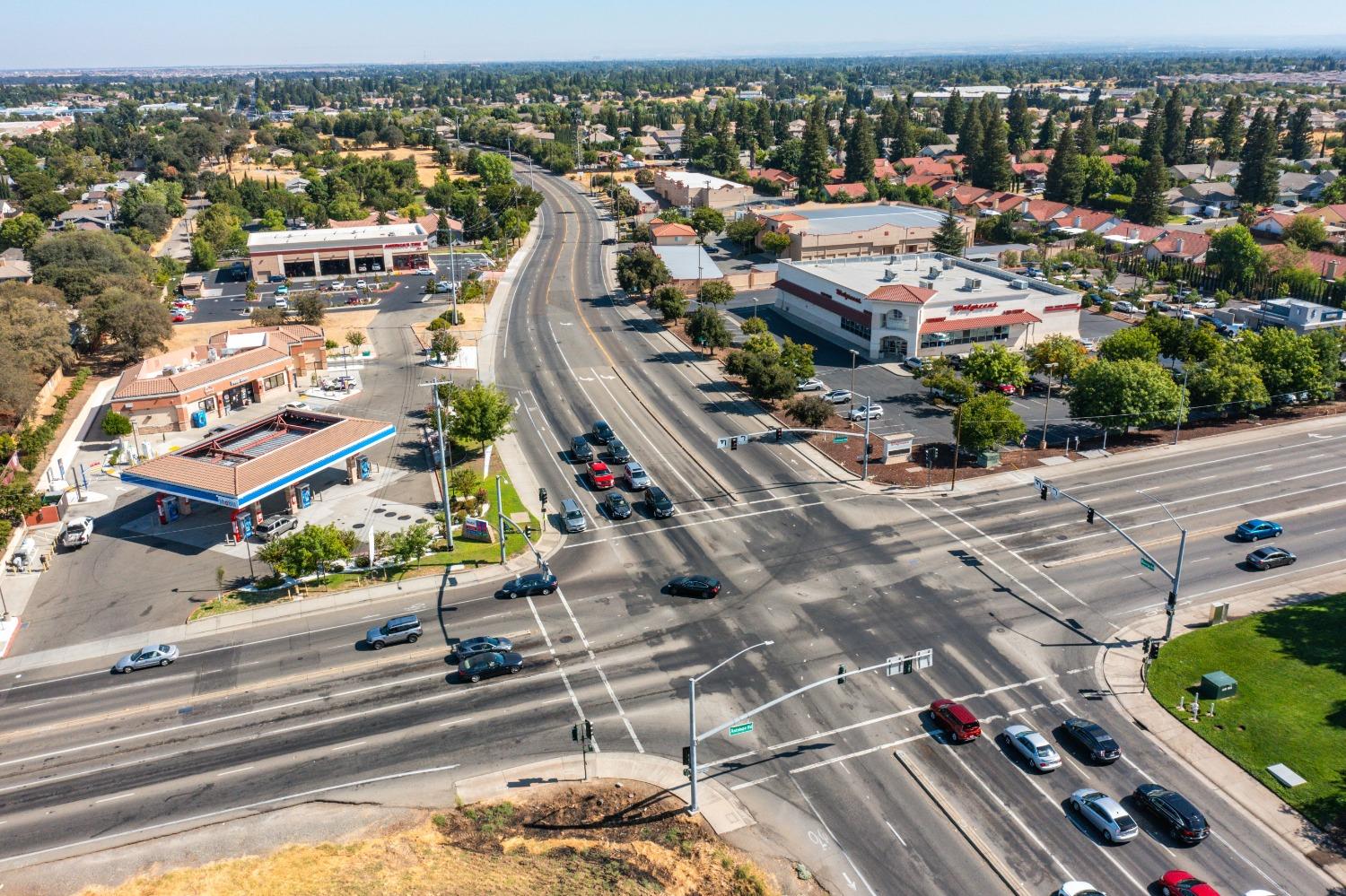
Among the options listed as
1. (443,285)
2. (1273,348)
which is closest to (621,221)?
(443,285)

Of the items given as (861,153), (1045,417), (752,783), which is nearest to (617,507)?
(752,783)

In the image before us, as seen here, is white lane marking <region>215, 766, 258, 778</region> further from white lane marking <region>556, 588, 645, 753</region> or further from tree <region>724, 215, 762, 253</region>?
tree <region>724, 215, 762, 253</region>

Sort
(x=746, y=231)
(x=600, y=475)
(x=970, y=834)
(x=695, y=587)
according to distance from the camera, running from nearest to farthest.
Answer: (x=970, y=834), (x=695, y=587), (x=600, y=475), (x=746, y=231)

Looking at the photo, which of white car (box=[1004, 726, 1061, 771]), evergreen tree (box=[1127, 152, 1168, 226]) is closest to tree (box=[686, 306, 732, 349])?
white car (box=[1004, 726, 1061, 771])

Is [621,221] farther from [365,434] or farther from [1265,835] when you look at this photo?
[1265,835]

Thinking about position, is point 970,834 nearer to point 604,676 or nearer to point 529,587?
point 604,676

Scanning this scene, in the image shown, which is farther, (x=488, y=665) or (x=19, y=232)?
(x=19, y=232)
